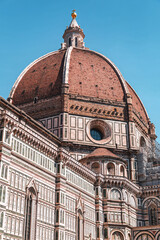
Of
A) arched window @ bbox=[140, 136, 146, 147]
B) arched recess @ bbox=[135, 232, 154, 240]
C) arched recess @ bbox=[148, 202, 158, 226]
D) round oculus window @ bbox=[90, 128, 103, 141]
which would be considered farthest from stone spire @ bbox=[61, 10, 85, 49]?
arched recess @ bbox=[135, 232, 154, 240]

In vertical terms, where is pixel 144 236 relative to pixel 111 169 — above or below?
below

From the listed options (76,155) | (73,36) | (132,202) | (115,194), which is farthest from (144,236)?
(73,36)

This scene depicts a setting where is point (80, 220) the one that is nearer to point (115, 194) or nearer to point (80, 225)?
point (80, 225)

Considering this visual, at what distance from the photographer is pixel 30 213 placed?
3278 cm

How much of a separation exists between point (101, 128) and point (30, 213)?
90.3 feet

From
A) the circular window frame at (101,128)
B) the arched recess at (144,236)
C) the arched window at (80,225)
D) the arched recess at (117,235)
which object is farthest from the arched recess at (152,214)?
the arched window at (80,225)

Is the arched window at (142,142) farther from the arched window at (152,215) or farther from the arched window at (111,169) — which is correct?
the arched window at (111,169)

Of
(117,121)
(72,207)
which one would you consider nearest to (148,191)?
(117,121)

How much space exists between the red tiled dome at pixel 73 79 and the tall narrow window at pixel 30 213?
27371 millimetres

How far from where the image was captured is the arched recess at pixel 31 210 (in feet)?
105

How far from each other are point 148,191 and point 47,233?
73.2ft

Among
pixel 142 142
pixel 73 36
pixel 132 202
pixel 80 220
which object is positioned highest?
pixel 73 36

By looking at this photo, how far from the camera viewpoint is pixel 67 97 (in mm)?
57188

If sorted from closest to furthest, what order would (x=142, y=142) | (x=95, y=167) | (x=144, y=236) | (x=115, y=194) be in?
1. (x=144, y=236)
2. (x=115, y=194)
3. (x=95, y=167)
4. (x=142, y=142)
